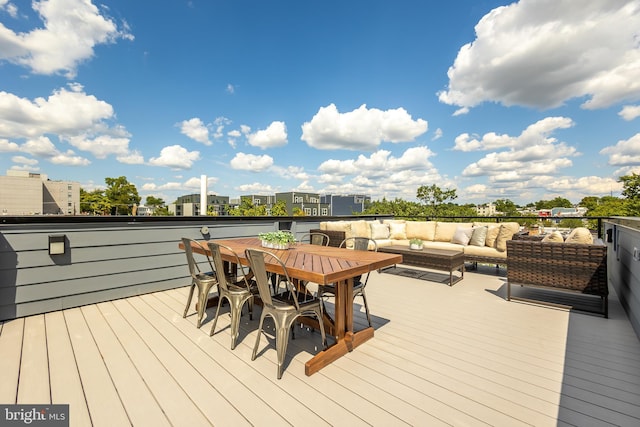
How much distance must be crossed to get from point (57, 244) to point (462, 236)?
20.4ft

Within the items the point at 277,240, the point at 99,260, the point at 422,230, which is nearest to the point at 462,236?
the point at 422,230

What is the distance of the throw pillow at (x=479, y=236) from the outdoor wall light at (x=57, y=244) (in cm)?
624

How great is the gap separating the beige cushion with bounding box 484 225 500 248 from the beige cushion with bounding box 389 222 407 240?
5.71 ft

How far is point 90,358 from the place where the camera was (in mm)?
2039

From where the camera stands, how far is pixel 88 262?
334cm

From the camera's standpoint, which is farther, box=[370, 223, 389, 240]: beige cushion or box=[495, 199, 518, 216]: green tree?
box=[495, 199, 518, 216]: green tree

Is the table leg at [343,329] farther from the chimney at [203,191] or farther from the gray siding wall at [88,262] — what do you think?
the chimney at [203,191]

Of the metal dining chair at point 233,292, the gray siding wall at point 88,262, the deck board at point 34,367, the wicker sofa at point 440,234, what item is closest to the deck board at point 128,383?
the deck board at point 34,367

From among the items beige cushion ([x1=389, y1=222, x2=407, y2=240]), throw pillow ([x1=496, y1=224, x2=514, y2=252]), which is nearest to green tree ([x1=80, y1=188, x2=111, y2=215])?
beige cushion ([x1=389, y1=222, x2=407, y2=240])

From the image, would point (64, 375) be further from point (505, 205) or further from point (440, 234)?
point (505, 205)

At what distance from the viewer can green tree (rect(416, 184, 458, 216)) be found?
43.2ft

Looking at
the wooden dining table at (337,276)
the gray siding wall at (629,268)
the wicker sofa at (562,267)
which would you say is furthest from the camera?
the wicker sofa at (562,267)

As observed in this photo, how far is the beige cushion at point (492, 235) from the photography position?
4.96 meters

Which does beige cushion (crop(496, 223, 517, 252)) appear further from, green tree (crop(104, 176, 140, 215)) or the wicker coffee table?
green tree (crop(104, 176, 140, 215))
